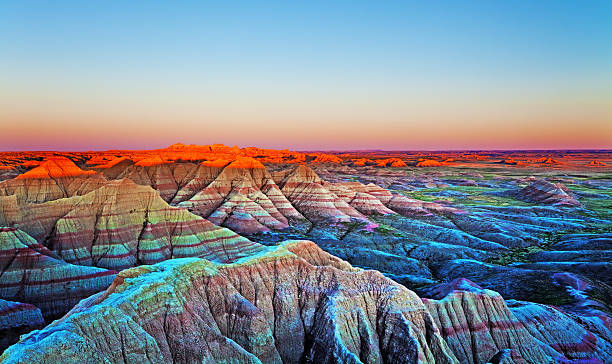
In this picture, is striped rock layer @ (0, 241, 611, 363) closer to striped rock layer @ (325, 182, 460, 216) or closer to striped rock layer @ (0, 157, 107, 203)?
striped rock layer @ (0, 157, 107, 203)

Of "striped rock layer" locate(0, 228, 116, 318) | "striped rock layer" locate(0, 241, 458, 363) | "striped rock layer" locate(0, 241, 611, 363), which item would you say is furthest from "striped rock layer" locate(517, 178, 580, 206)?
"striped rock layer" locate(0, 228, 116, 318)

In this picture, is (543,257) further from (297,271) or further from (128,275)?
(128,275)

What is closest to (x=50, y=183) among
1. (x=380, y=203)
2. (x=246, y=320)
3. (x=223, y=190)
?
(x=223, y=190)

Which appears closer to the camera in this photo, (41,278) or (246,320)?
(246,320)

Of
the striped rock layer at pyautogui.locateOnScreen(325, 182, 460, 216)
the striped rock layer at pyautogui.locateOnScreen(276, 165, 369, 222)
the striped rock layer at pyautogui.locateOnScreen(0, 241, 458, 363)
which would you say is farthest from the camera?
the striped rock layer at pyautogui.locateOnScreen(325, 182, 460, 216)

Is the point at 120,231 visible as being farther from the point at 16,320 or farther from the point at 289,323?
the point at 289,323
